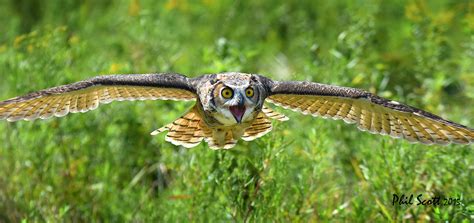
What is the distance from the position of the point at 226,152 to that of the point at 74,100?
107 cm

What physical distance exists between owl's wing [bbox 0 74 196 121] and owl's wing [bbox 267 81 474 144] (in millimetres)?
674

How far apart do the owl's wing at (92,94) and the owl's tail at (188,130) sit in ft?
0.55

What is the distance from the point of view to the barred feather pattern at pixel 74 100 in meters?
5.36

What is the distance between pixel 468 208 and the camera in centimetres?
491

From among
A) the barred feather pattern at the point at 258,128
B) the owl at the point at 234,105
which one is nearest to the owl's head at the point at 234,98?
the owl at the point at 234,105

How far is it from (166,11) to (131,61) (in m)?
1.52

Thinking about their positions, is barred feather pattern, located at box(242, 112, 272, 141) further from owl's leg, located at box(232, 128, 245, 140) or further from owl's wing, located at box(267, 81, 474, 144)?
owl's wing, located at box(267, 81, 474, 144)

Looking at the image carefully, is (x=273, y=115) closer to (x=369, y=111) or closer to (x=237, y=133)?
(x=237, y=133)

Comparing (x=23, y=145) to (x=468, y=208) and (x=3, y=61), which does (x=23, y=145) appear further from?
(x=468, y=208)

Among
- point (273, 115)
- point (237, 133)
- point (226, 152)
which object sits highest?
point (273, 115)

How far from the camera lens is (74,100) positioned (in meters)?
5.74

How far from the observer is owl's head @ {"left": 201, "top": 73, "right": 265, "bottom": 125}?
516 centimetres

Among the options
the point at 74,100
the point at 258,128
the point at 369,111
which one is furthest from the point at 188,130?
the point at 369,111

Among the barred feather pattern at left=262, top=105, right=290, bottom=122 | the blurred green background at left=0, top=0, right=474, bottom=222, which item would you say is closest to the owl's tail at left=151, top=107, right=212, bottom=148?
the blurred green background at left=0, top=0, right=474, bottom=222
